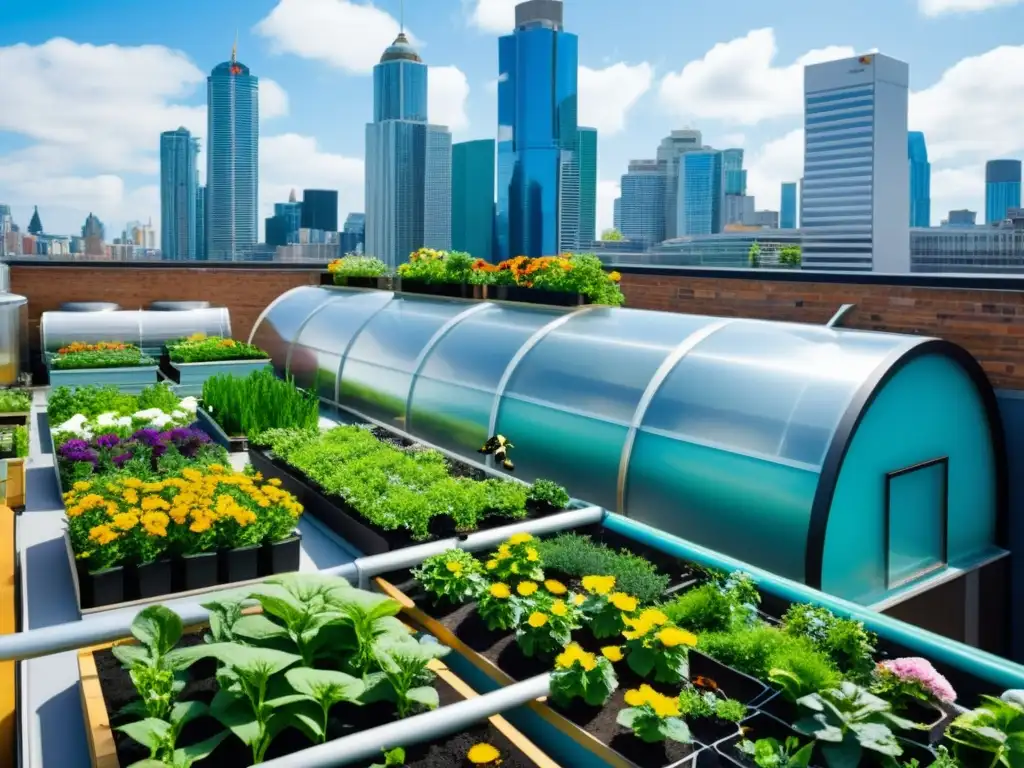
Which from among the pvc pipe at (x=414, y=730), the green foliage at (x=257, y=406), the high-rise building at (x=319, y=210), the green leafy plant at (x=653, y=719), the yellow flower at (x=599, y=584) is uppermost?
the high-rise building at (x=319, y=210)

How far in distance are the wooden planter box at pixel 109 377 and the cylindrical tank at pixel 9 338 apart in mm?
3497

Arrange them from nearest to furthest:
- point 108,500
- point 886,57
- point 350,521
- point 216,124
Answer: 1. point 108,500
2. point 350,521
3. point 886,57
4. point 216,124

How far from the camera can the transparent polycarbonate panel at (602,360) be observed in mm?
8398

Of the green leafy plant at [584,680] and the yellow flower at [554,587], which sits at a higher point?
the yellow flower at [554,587]

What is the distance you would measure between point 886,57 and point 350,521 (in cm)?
15433

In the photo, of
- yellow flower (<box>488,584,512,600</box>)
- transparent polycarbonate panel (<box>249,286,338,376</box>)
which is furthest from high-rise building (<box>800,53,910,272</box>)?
yellow flower (<box>488,584,512,600</box>)

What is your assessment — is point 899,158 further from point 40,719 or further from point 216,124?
point 40,719

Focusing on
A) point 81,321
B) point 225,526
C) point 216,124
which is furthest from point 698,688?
point 216,124

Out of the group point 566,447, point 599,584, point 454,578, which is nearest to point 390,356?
point 566,447

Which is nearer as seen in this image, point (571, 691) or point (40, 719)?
point (571, 691)

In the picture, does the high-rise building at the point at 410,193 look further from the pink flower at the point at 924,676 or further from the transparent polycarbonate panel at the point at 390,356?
the pink flower at the point at 924,676

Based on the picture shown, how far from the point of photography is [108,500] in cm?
646

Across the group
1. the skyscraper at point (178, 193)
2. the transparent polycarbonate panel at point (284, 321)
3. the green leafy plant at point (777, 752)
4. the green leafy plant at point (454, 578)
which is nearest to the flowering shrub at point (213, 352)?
the transparent polycarbonate panel at point (284, 321)

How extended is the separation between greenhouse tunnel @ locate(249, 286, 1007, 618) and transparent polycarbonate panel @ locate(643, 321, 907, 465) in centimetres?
2
